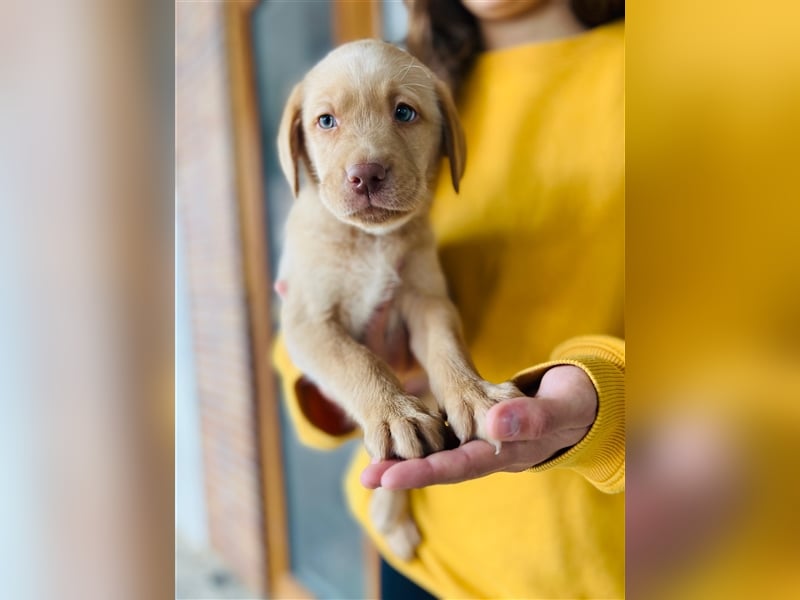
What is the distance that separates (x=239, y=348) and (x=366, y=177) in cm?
78

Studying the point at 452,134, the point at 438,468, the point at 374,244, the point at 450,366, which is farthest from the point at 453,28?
the point at 438,468

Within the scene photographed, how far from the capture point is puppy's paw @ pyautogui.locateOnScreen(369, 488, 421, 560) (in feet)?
3.30

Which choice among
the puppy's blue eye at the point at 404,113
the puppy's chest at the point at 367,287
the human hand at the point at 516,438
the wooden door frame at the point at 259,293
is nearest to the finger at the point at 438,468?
the human hand at the point at 516,438

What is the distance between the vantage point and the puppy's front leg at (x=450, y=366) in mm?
606

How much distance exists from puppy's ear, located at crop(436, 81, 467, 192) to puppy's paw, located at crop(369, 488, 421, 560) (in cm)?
53

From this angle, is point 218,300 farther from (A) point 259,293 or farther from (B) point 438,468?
(B) point 438,468

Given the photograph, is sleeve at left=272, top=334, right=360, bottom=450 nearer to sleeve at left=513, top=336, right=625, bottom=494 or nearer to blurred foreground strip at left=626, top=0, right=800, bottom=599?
sleeve at left=513, top=336, right=625, bottom=494

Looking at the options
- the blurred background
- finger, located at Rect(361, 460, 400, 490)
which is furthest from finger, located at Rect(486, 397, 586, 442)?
the blurred background

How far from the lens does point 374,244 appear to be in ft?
2.51

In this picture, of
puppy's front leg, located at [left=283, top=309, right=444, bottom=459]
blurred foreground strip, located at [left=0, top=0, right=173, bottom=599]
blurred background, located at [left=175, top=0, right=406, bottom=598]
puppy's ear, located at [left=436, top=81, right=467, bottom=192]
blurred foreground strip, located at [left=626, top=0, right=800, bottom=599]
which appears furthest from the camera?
blurred background, located at [left=175, top=0, right=406, bottom=598]

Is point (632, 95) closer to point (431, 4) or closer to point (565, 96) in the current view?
point (565, 96)

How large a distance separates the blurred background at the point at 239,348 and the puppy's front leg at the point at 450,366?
1.25 ft

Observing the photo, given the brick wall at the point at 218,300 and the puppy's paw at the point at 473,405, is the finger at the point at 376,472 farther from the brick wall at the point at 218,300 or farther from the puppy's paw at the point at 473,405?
the brick wall at the point at 218,300

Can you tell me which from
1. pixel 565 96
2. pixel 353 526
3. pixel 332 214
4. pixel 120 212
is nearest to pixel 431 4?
pixel 565 96
